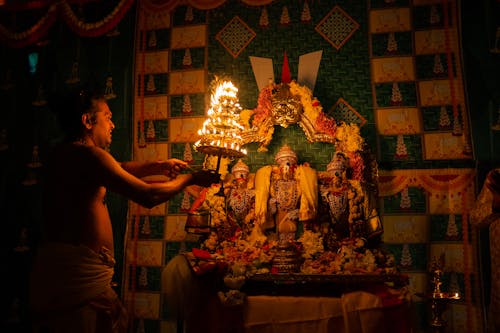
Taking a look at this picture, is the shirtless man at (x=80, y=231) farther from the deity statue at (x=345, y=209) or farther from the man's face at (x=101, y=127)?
the deity statue at (x=345, y=209)

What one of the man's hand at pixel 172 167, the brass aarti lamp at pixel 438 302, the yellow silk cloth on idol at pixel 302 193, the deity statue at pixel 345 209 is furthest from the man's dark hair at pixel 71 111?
the brass aarti lamp at pixel 438 302

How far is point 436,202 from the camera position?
515cm

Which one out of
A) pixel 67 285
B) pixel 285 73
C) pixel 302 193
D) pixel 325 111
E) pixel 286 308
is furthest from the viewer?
pixel 325 111

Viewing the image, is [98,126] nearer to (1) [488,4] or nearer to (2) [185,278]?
(2) [185,278]

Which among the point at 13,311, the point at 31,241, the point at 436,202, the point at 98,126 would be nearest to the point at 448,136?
the point at 436,202

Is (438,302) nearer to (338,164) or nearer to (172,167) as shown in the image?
(338,164)

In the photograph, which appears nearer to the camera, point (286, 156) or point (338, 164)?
point (338, 164)

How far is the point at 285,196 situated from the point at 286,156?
492 millimetres

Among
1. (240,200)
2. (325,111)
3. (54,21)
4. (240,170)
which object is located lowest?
(240,200)

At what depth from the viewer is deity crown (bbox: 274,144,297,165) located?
4.97 m

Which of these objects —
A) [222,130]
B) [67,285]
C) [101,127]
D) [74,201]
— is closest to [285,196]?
[222,130]

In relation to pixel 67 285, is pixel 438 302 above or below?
below

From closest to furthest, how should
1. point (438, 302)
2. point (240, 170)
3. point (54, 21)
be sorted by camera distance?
point (438, 302)
point (240, 170)
point (54, 21)

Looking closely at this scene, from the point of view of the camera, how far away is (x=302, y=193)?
15.8 feet
